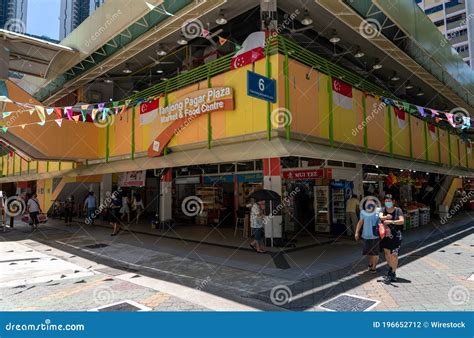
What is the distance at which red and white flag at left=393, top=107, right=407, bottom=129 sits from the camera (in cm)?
1574

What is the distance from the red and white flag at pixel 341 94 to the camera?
1158 cm

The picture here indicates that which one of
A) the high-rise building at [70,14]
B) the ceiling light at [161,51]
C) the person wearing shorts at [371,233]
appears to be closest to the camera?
the person wearing shorts at [371,233]

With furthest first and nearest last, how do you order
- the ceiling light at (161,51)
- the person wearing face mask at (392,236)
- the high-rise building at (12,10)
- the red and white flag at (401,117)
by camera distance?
the high-rise building at (12,10)
the red and white flag at (401,117)
the ceiling light at (161,51)
the person wearing face mask at (392,236)

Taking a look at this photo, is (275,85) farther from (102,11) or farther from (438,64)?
(438,64)

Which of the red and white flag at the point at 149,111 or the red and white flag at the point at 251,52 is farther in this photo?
the red and white flag at the point at 149,111

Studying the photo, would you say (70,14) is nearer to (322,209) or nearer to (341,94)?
(341,94)

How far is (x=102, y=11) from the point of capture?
14781 millimetres

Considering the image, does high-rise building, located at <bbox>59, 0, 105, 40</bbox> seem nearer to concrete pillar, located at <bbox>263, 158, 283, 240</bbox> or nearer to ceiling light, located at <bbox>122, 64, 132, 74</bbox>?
ceiling light, located at <bbox>122, 64, 132, 74</bbox>

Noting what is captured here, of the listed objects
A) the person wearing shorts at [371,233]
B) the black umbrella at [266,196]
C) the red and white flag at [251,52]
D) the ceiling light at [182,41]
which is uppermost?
the ceiling light at [182,41]

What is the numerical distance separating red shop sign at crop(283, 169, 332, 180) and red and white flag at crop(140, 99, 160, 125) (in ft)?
19.3

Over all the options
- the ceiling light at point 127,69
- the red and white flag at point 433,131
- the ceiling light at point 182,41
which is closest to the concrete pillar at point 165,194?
the ceiling light at point 127,69

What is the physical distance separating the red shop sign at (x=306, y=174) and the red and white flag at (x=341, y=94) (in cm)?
264

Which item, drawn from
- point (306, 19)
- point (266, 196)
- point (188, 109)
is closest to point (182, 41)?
point (188, 109)

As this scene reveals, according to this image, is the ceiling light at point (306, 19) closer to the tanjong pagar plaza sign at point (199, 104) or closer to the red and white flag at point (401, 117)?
the tanjong pagar plaza sign at point (199, 104)
